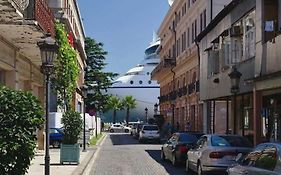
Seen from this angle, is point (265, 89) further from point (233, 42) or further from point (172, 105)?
point (172, 105)

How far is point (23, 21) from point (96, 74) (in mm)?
66794

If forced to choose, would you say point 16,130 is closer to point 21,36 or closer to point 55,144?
point 21,36


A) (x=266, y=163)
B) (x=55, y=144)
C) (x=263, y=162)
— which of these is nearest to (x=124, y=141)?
(x=55, y=144)

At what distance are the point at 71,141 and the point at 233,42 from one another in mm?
8976

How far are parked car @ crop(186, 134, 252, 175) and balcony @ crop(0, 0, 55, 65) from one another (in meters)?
6.30

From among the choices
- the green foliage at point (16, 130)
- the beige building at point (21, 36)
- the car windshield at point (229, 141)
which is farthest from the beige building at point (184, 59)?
the green foliage at point (16, 130)

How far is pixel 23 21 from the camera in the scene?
52.8 ft

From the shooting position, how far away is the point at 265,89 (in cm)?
1972

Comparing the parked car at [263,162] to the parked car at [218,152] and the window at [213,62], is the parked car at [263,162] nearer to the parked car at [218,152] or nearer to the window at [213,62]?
the parked car at [218,152]

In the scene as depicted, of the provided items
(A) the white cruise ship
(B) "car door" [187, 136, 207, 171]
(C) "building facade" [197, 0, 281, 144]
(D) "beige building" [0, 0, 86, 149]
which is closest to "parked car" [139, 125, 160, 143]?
(C) "building facade" [197, 0, 281, 144]

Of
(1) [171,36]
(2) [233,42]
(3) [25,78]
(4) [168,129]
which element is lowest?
(4) [168,129]

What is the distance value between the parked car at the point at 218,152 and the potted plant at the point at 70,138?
678cm

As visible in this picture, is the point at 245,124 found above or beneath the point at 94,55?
beneath

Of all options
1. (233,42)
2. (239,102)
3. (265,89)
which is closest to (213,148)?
(265,89)
